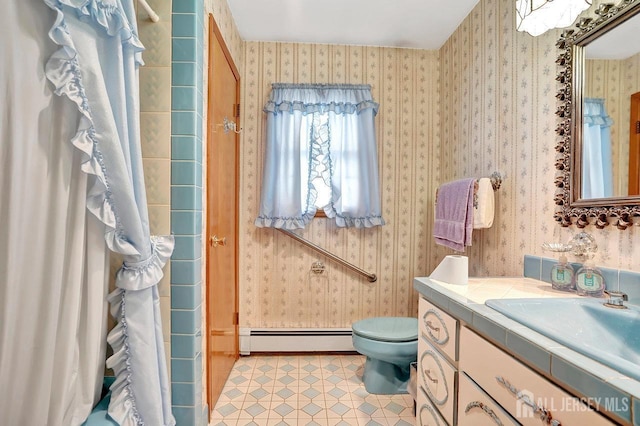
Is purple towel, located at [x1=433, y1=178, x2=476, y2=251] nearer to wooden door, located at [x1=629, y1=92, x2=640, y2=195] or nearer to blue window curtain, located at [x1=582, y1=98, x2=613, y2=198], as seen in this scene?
blue window curtain, located at [x1=582, y1=98, x2=613, y2=198]

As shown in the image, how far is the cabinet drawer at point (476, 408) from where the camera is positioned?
29.0 inches

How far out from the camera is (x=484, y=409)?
80 cm

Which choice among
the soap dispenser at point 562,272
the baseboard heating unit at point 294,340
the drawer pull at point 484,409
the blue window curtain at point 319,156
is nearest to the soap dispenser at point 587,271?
the soap dispenser at point 562,272

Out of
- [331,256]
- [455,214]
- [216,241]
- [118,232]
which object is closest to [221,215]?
[216,241]

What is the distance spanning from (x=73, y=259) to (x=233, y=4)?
5.56 ft

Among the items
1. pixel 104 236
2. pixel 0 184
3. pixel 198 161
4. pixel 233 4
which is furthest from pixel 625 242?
pixel 233 4

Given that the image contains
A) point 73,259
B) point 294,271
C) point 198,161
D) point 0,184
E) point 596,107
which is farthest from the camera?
point 294,271

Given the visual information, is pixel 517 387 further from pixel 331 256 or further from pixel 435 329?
pixel 331 256

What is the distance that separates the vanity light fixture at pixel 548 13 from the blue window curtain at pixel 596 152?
291 millimetres

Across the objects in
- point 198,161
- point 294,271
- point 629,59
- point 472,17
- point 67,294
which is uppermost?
point 472,17

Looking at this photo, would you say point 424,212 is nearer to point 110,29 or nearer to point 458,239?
point 458,239

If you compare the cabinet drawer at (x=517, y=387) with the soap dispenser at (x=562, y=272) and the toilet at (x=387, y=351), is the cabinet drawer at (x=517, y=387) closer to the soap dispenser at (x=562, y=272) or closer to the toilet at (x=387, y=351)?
the soap dispenser at (x=562, y=272)

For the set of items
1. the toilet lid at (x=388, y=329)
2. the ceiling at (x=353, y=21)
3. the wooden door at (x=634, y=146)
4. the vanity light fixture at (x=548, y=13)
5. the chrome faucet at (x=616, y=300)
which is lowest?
the toilet lid at (x=388, y=329)

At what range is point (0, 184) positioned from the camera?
0.72 m
